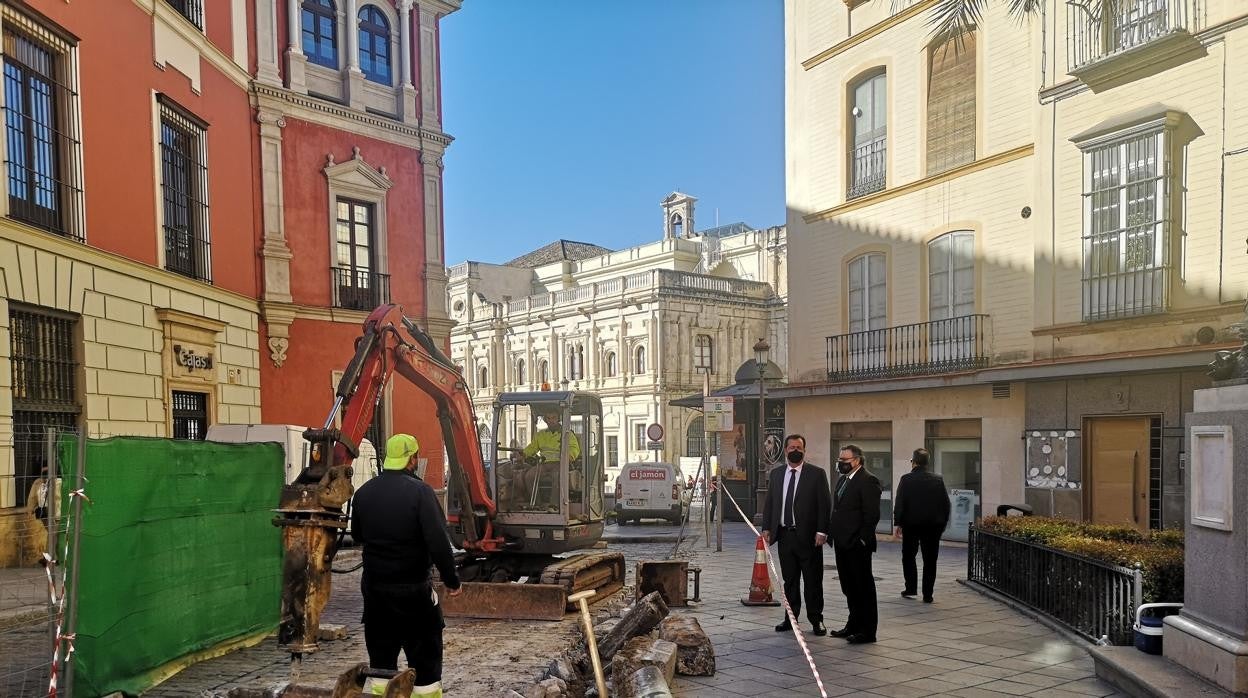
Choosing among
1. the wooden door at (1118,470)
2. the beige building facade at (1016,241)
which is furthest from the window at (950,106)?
the wooden door at (1118,470)

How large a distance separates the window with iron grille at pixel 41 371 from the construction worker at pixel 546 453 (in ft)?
19.3

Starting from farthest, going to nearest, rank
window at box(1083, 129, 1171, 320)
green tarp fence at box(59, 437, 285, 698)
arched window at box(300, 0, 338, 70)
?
arched window at box(300, 0, 338, 70), window at box(1083, 129, 1171, 320), green tarp fence at box(59, 437, 285, 698)

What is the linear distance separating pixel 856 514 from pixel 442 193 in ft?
56.2

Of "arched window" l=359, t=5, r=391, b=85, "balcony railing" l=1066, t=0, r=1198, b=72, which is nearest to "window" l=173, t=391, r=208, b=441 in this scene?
"arched window" l=359, t=5, r=391, b=85

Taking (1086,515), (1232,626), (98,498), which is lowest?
(1086,515)

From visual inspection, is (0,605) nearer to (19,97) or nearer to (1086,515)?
(19,97)

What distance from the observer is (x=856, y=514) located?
8.46 meters

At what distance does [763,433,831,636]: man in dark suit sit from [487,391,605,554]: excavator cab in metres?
3.60

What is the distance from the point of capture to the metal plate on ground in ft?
32.7

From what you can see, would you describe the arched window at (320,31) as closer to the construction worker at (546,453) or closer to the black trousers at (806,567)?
the construction worker at (546,453)

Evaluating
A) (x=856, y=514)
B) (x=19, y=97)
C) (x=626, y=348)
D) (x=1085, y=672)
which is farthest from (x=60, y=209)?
(x=626, y=348)

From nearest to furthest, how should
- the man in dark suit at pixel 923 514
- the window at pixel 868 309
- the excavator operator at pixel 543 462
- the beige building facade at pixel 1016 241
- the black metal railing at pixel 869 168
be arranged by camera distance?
the man in dark suit at pixel 923 514
the excavator operator at pixel 543 462
the beige building facade at pixel 1016 241
the window at pixel 868 309
the black metal railing at pixel 869 168

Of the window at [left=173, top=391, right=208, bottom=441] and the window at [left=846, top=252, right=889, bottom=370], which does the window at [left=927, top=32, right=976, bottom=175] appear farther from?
the window at [left=173, top=391, right=208, bottom=441]

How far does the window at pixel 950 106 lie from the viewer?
56.0ft
